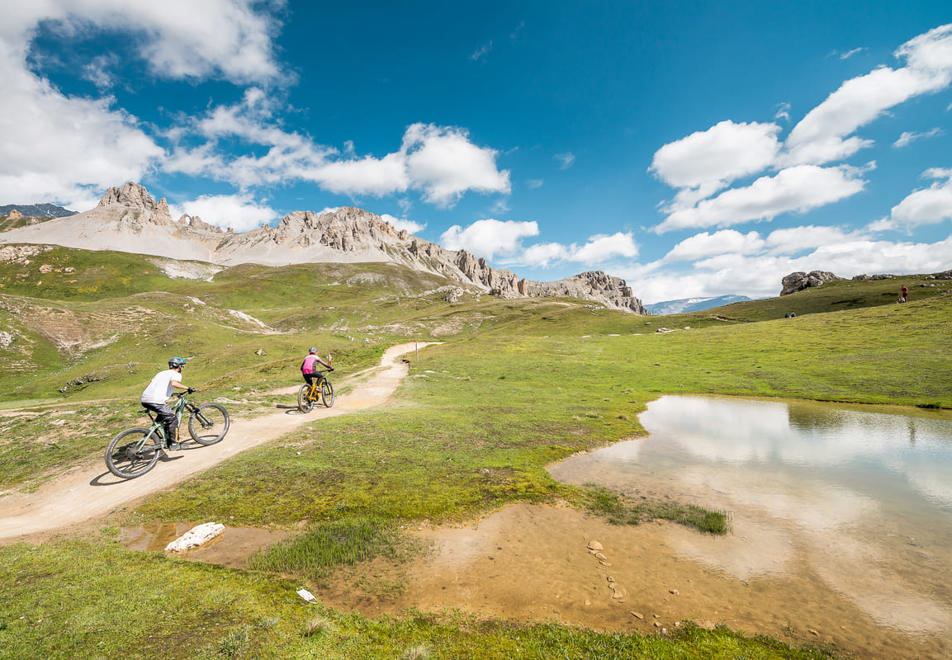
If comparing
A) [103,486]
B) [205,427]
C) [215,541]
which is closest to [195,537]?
[215,541]

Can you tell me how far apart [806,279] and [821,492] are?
165273mm

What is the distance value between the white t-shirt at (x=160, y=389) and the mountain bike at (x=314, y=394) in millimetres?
8364

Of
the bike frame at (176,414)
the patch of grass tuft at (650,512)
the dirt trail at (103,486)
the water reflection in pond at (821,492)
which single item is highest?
the bike frame at (176,414)

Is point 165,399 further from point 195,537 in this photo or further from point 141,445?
point 195,537

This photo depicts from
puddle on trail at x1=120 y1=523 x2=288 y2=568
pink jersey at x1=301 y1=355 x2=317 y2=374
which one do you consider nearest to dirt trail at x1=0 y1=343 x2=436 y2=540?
puddle on trail at x1=120 y1=523 x2=288 y2=568

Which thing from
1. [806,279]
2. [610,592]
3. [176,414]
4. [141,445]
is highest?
[806,279]

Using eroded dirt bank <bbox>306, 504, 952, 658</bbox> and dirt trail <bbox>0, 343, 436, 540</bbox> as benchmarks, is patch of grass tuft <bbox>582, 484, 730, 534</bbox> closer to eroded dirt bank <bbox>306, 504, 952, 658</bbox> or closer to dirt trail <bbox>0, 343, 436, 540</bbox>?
eroded dirt bank <bbox>306, 504, 952, 658</bbox>

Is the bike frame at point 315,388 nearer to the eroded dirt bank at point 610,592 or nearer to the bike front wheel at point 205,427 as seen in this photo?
the bike front wheel at point 205,427

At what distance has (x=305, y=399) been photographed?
79.5 ft

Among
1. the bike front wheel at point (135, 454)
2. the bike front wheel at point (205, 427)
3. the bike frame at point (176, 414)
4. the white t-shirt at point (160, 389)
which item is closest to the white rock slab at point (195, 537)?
the bike front wheel at point (135, 454)

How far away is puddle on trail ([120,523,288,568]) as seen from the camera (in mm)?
8719

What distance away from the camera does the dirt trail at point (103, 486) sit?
1064 centimetres

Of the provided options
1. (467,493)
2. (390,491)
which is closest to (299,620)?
(390,491)

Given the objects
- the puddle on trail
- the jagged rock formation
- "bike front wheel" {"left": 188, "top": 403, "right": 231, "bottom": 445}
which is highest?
the jagged rock formation
